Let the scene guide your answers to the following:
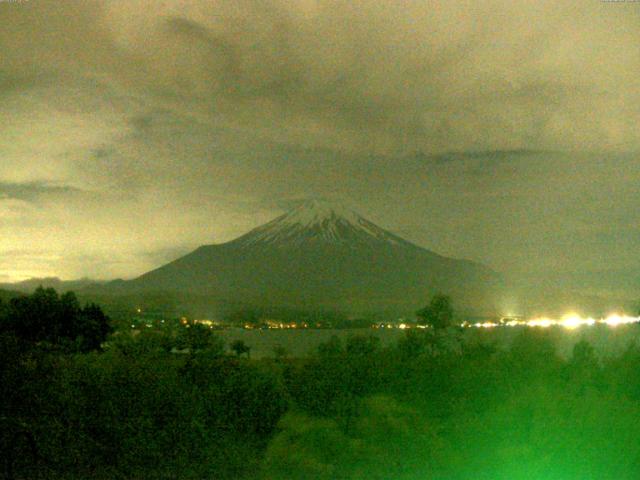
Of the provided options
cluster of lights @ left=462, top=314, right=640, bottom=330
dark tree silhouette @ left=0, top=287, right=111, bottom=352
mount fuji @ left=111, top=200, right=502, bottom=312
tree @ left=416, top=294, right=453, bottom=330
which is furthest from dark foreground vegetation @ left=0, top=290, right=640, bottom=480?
mount fuji @ left=111, top=200, right=502, bottom=312

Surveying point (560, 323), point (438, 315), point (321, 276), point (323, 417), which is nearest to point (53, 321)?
point (438, 315)

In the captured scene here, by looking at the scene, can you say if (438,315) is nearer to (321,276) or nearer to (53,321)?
(53,321)

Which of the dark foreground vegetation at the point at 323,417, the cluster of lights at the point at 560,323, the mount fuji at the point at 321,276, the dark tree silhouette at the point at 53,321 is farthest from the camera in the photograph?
the mount fuji at the point at 321,276

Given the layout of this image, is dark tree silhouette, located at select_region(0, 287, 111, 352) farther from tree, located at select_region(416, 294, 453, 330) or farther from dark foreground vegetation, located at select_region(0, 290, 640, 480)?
dark foreground vegetation, located at select_region(0, 290, 640, 480)

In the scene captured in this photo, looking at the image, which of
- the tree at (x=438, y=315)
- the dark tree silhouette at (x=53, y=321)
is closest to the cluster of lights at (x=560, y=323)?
the tree at (x=438, y=315)

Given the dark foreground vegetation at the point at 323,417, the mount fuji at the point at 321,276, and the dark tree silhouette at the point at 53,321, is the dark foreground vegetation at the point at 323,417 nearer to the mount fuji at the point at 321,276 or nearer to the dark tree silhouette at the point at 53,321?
the dark tree silhouette at the point at 53,321

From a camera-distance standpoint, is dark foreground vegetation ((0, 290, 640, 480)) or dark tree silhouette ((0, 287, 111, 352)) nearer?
dark foreground vegetation ((0, 290, 640, 480))
